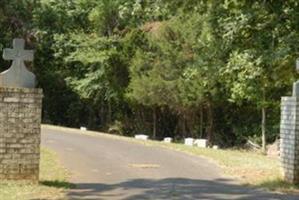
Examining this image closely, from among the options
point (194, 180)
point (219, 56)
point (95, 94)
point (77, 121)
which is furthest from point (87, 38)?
point (194, 180)

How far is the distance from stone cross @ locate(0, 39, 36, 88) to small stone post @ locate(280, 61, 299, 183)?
5343mm

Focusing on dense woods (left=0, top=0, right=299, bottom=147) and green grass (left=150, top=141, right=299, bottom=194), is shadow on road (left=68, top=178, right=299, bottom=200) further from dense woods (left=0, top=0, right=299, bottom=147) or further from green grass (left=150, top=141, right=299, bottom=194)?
dense woods (left=0, top=0, right=299, bottom=147)

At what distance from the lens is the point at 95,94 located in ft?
126

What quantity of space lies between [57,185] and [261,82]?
13.0m

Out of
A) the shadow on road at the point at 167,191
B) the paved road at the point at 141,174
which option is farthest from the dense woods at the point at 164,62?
the shadow on road at the point at 167,191

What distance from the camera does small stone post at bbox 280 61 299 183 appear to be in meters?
13.9

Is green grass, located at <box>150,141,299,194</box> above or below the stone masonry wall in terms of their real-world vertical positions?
below

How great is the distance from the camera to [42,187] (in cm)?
1255

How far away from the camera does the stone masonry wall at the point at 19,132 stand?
12.9 meters

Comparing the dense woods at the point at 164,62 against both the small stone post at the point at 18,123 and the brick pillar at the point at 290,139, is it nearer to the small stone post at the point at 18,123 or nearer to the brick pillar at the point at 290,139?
the brick pillar at the point at 290,139

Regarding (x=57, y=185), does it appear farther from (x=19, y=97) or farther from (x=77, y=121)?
(x=77, y=121)

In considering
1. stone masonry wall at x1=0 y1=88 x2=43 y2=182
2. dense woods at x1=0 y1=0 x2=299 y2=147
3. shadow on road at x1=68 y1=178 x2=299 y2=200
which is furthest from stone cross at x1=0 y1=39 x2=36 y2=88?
dense woods at x1=0 y1=0 x2=299 y2=147

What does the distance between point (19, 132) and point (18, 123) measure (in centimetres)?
17

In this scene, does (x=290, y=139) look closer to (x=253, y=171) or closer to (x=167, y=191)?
(x=253, y=171)
